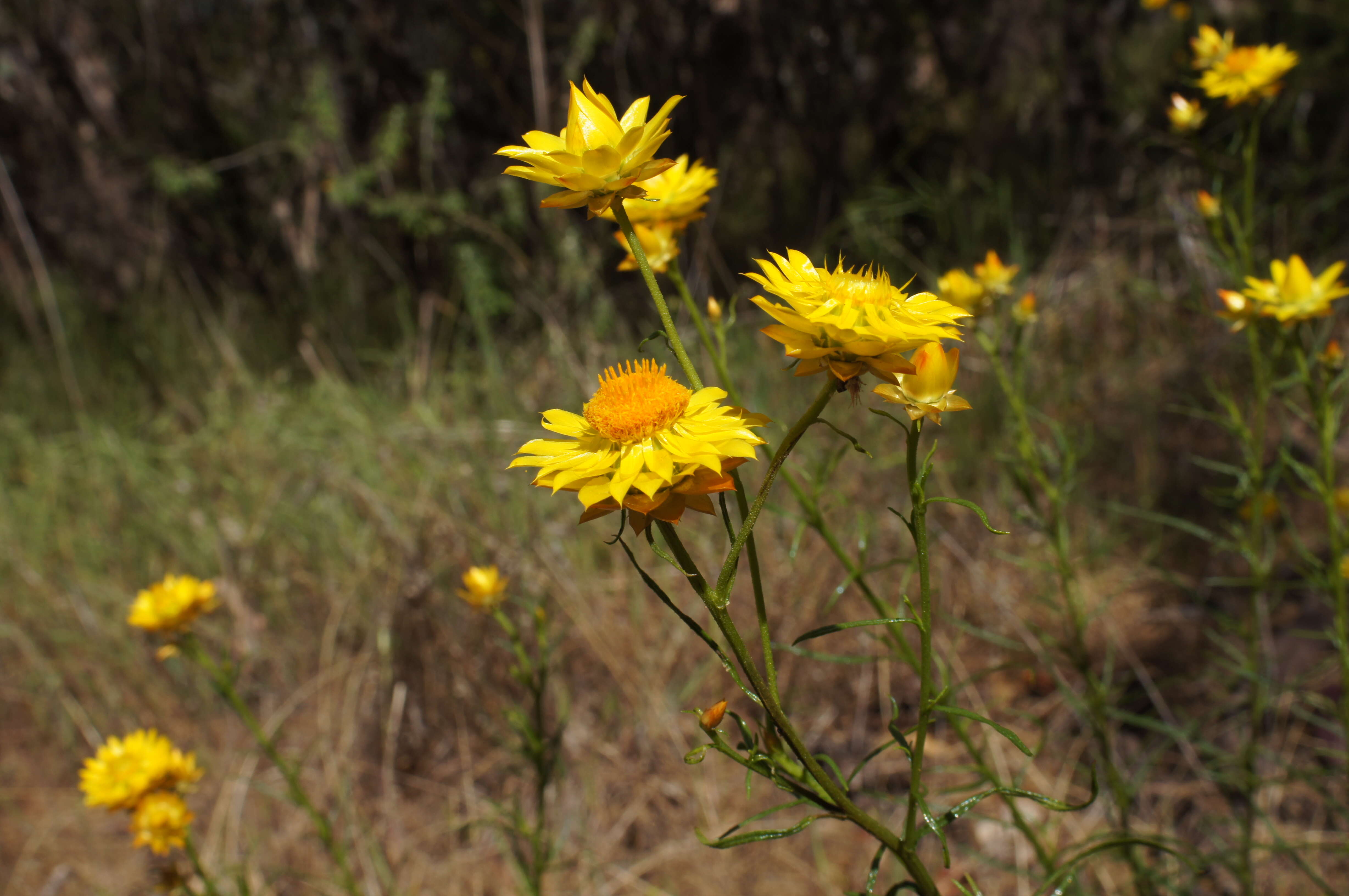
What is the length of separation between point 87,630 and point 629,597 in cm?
165

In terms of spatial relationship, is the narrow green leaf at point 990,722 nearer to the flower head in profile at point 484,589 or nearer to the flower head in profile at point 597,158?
the flower head in profile at point 597,158

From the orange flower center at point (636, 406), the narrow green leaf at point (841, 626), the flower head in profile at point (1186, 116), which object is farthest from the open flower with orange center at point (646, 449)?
the flower head in profile at point (1186, 116)

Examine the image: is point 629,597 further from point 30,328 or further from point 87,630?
point 30,328

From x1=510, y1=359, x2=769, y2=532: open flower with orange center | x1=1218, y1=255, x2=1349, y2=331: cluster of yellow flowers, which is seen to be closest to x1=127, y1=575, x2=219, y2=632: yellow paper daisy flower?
x1=510, y1=359, x2=769, y2=532: open flower with orange center

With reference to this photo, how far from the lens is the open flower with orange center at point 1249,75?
1439 mm

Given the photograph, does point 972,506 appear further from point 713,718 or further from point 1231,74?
point 1231,74

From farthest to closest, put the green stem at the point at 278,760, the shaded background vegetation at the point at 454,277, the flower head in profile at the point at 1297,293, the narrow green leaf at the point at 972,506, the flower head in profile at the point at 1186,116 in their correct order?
the shaded background vegetation at the point at 454,277, the flower head in profile at the point at 1186,116, the green stem at the point at 278,760, the flower head in profile at the point at 1297,293, the narrow green leaf at the point at 972,506

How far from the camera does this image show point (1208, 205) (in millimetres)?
1389

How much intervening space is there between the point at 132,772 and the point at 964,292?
5.26 feet

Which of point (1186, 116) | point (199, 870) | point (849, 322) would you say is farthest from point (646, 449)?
point (1186, 116)

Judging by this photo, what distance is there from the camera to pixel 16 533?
2.96 metres

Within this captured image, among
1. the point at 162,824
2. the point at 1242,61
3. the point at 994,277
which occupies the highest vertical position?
the point at 1242,61

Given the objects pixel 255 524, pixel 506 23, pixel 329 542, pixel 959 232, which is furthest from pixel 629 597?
pixel 506 23

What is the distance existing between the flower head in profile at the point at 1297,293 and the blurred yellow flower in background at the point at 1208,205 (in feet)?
0.64
